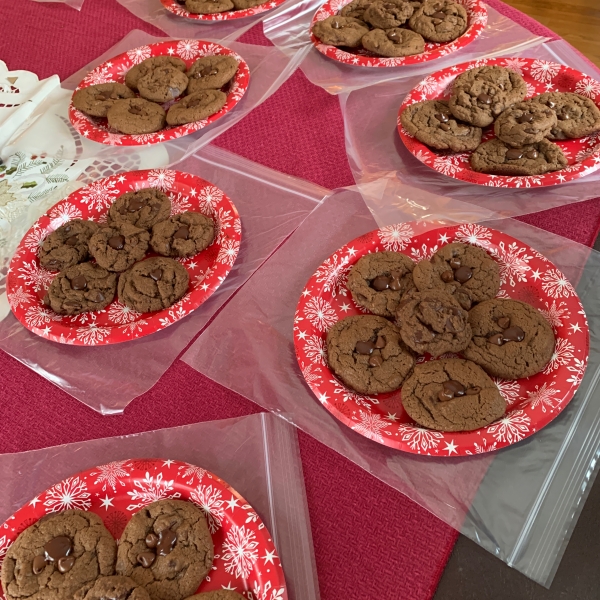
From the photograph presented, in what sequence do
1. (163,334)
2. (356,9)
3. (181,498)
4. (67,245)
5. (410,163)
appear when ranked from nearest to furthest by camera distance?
(181,498), (163,334), (67,245), (410,163), (356,9)

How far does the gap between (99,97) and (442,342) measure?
1.17 meters

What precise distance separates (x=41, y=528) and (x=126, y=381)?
0.30m

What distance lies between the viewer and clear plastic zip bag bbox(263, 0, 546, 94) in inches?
59.8

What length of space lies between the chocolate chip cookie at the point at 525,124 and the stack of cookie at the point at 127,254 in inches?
26.2

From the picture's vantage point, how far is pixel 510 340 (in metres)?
0.93

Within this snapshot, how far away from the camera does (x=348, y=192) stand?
1297mm

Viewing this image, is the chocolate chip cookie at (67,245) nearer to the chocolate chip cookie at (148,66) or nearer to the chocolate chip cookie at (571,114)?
the chocolate chip cookie at (148,66)

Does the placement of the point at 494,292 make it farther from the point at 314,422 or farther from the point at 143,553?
the point at 143,553

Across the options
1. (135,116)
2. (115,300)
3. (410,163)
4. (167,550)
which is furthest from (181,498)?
(135,116)

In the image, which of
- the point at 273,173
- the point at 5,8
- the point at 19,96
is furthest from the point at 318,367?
the point at 5,8

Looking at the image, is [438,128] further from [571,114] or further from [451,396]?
[451,396]

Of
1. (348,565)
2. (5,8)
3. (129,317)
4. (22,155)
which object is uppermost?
(5,8)

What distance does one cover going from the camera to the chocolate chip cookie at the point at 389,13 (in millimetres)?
1560

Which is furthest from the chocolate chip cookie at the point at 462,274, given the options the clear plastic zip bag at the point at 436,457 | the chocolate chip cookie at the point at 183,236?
the chocolate chip cookie at the point at 183,236
